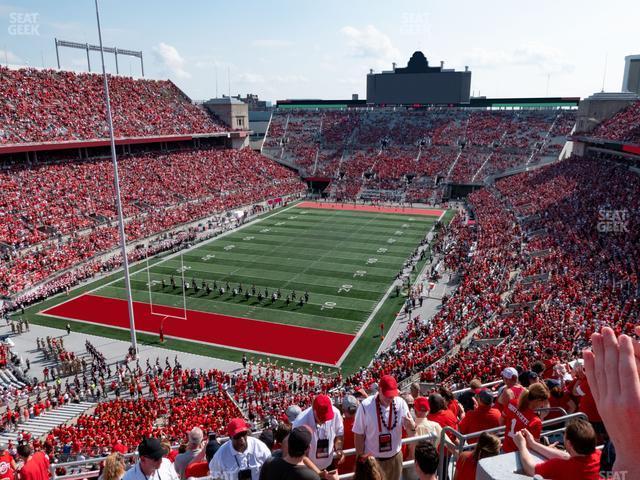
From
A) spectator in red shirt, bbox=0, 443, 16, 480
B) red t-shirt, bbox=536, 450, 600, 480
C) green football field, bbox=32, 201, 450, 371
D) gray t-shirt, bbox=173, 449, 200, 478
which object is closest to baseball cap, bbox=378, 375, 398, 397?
red t-shirt, bbox=536, 450, 600, 480

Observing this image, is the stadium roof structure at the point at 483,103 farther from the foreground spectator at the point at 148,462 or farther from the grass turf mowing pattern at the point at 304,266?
the foreground spectator at the point at 148,462

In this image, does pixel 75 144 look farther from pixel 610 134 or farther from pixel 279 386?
pixel 610 134

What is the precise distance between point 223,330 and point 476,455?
805 inches

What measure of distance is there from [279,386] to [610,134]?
34834mm

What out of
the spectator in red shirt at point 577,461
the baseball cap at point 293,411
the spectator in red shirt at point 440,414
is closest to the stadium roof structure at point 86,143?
the baseball cap at point 293,411

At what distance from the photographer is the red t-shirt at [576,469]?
10.1 feet

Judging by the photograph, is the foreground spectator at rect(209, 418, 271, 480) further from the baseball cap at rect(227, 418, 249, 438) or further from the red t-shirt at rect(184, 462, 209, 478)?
the red t-shirt at rect(184, 462, 209, 478)

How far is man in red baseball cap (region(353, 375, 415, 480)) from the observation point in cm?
499

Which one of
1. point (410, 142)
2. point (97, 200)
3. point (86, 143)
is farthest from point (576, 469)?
point (410, 142)

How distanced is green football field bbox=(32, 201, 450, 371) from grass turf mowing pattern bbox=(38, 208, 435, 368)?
6 centimetres

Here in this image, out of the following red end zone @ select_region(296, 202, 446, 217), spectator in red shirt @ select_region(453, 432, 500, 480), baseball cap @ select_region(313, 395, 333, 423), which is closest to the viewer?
spectator in red shirt @ select_region(453, 432, 500, 480)

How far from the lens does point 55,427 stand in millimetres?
15539

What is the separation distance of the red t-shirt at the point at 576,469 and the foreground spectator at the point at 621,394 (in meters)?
1.25

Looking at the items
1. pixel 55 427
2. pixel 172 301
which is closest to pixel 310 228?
pixel 172 301
